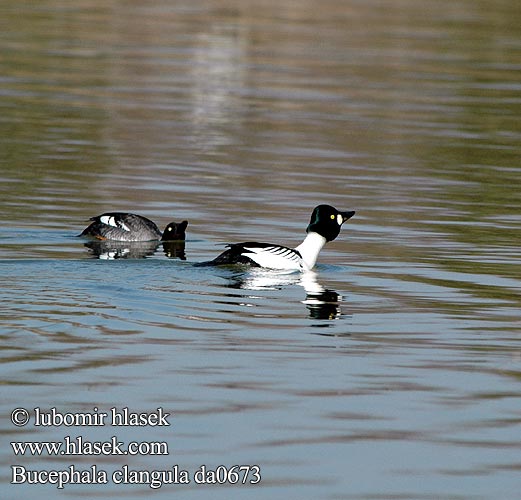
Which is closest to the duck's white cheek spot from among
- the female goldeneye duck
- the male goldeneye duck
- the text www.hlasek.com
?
the female goldeneye duck

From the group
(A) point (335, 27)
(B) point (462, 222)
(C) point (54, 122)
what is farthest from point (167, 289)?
(A) point (335, 27)

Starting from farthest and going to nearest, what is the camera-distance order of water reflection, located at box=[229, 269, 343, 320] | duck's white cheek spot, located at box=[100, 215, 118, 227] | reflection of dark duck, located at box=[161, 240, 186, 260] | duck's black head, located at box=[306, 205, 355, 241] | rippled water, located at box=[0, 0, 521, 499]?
duck's white cheek spot, located at box=[100, 215, 118, 227] → reflection of dark duck, located at box=[161, 240, 186, 260] → duck's black head, located at box=[306, 205, 355, 241] → water reflection, located at box=[229, 269, 343, 320] → rippled water, located at box=[0, 0, 521, 499]

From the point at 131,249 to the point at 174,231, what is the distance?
0.73 m

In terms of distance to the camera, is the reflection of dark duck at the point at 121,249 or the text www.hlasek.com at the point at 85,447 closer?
the text www.hlasek.com at the point at 85,447

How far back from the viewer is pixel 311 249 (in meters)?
16.7

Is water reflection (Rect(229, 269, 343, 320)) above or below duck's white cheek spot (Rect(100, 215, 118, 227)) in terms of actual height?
below

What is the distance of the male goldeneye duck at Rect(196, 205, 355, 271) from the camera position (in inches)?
629

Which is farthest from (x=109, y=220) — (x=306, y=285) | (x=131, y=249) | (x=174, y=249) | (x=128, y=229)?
(x=306, y=285)

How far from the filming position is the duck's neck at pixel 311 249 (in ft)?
54.6

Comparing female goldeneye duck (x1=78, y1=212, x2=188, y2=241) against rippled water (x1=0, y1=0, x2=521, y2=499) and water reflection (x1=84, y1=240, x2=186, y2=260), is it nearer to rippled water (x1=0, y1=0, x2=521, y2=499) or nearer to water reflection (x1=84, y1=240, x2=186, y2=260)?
water reflection (x1=84, y1=240, x2=186, y2=260)

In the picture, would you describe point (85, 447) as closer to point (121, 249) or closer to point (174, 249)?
point (174, 249)

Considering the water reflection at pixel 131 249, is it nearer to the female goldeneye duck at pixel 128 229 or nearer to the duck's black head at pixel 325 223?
the female goldeneye duck at pixel 128 229

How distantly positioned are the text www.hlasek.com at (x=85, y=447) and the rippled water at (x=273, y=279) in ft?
0.26

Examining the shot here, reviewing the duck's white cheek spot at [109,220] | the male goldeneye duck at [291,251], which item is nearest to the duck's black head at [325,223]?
the male goldeneye duck at [291,251]
